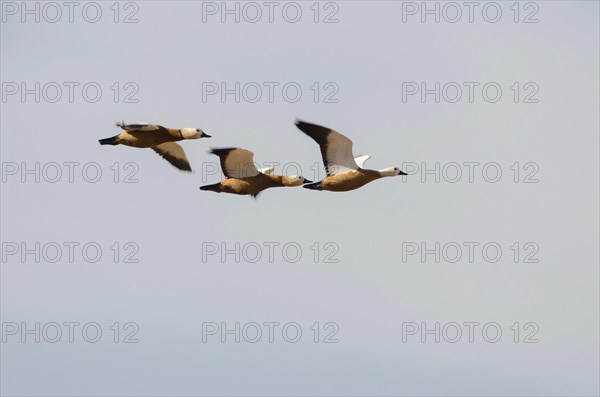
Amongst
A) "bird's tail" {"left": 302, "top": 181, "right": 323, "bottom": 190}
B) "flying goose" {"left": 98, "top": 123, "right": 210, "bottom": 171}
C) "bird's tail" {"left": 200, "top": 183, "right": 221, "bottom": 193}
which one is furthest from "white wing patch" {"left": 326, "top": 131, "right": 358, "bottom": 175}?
"flying goose" {"left": 98, "top": 123, "right": 210, "bottom": 171}

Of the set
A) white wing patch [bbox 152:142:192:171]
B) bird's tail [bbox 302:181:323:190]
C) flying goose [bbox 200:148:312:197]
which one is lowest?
bird's tail [bbox 302:181:323:190]

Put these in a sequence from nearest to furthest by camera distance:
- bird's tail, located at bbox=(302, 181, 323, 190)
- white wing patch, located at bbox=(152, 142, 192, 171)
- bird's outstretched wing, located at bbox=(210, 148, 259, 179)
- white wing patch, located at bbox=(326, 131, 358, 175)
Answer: bird's tail, located at bbox=(302, 181, 323, 190)
white wing patch, located at bbox=(326, 131, 358, 175)
bird's outstretched wing, located at bbox=(210, 148, 259, 179)
white wing patch, located at bbox=(152, 142, 192, 171)

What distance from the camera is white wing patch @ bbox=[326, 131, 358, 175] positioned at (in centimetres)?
5919

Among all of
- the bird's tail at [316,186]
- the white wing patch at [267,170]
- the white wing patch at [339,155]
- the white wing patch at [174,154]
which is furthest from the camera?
the white wing patch at [174,154]

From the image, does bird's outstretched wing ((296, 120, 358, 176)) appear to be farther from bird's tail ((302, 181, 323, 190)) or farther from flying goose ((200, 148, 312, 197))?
flying goose ((200, 148, 312, 197))

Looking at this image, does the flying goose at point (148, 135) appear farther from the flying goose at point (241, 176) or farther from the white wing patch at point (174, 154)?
the white wing patch at point (174, 154)

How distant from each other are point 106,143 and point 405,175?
8468 mm

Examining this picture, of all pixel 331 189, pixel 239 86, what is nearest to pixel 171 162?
pixel 239 86

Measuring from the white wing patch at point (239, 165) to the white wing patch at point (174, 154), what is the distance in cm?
475

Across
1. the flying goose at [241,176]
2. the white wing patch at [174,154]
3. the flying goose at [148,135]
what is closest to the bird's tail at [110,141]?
the flying goose at [148,135]

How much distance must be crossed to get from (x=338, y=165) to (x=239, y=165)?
284 centimetres

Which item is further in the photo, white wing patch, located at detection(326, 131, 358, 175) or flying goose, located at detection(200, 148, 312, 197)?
flying goose, located at detection(200, 148, 312, 197)

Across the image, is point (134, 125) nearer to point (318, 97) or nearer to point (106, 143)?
point (106, 143)

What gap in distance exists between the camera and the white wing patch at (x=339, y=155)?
5919 cm
